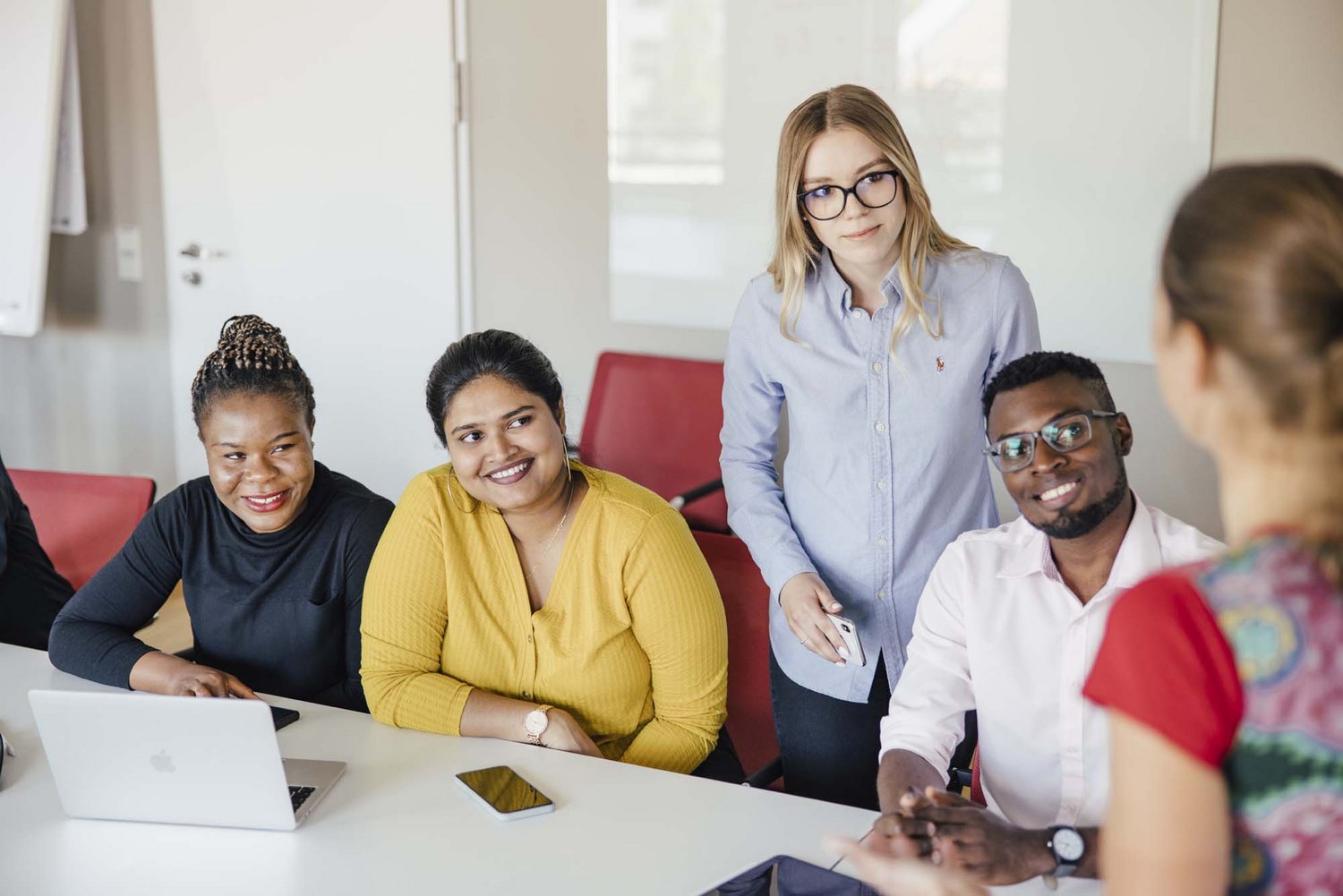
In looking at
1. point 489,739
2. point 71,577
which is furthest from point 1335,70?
Answer: point 71,577

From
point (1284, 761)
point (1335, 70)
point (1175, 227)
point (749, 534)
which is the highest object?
point (1335, 70)

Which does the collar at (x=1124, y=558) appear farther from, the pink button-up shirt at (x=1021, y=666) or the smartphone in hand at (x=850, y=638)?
the smartphone in hand at (x=850, y=638)

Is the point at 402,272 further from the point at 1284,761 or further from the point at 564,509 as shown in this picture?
the point at 1284,761

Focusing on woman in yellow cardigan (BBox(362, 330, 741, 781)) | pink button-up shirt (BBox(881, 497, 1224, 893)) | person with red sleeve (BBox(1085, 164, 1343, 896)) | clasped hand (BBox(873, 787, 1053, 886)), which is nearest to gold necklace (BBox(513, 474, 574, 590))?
woman in yellow cardigan (BBox(362, 330, 741, 781))

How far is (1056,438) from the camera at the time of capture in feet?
5.26

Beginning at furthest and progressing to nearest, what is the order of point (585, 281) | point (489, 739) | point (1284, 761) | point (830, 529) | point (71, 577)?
point (585, 281) < point (71, 577) < point (830, 529) < point (489, 739) < point (1284, 761)

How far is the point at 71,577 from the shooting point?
2805 millimetres

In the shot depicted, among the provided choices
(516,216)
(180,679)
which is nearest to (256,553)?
(180,679)

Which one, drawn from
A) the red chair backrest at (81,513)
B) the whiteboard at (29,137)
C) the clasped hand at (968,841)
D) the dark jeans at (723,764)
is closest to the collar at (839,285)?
the dark jeans at (723,764)

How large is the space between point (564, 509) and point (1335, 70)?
7.40ft

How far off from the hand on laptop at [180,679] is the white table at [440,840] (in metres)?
0.25

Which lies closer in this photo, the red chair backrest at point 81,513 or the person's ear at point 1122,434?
the person's ear at point 1122,434

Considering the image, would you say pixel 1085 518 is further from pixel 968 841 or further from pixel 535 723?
pixel 535 723

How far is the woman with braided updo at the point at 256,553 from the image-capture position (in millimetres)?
2174
